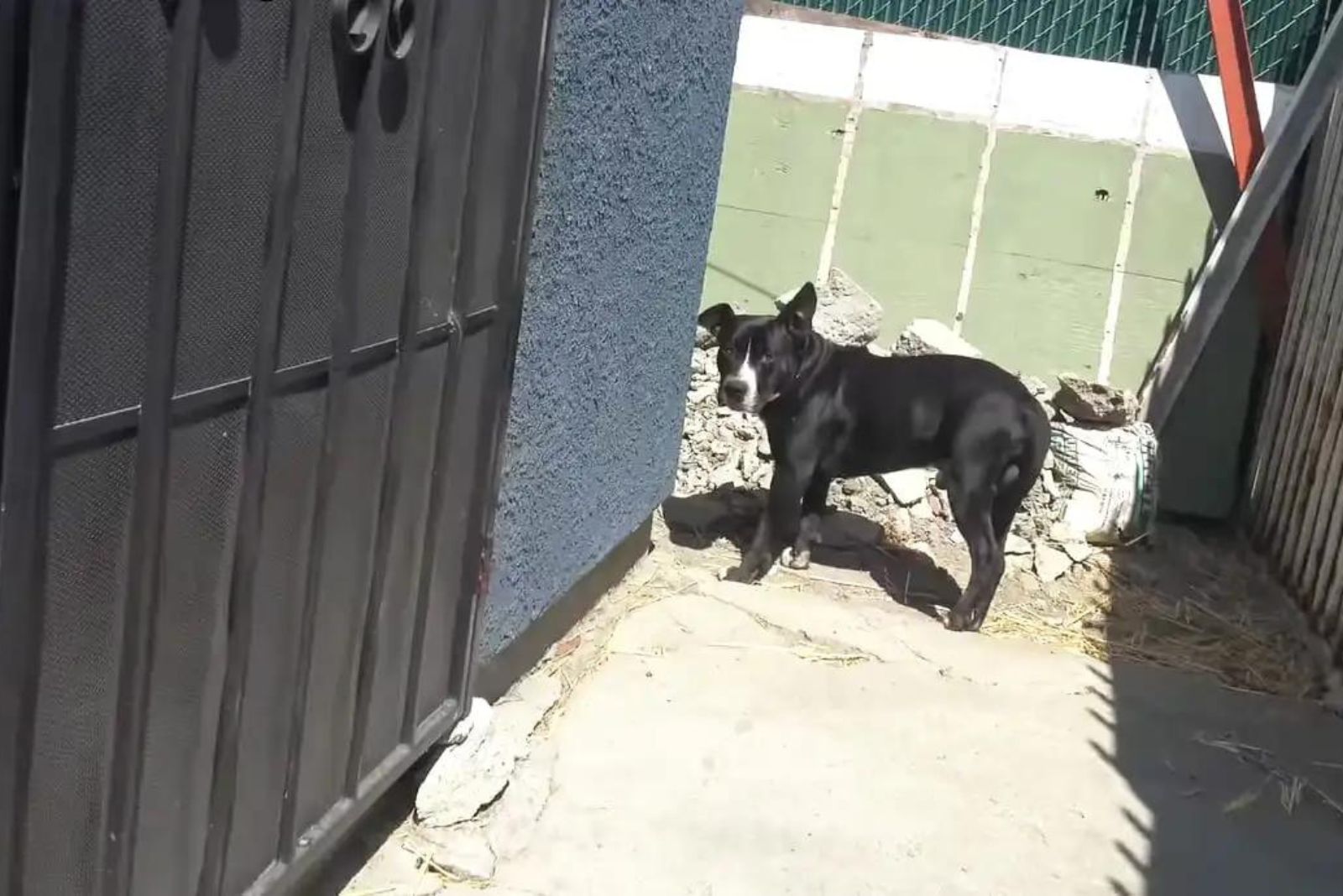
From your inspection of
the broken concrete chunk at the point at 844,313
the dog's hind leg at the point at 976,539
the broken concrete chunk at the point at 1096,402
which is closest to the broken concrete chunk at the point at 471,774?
the dog's hind leg at the point at 976,539

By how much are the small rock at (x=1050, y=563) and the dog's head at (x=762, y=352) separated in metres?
1.49

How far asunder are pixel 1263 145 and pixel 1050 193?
1056 millimetres

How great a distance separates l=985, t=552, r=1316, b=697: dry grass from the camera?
212 inches

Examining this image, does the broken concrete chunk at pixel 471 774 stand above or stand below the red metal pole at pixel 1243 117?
below

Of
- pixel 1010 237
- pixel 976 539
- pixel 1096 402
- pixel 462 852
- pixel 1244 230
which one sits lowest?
pixel 462 852

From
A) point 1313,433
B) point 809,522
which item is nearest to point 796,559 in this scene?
point 809,522

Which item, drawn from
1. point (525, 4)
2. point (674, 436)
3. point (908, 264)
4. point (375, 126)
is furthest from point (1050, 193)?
point (375, 126)

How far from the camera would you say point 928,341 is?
7098 millimetres

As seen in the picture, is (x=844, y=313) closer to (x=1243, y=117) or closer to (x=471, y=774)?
(x=1243, y=117)

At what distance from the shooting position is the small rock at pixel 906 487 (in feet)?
22.6

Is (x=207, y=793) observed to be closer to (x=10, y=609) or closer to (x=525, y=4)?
(x=10, y=609)

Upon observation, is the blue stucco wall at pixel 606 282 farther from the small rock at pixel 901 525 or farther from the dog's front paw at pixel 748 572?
the small rock at pixel 901 525

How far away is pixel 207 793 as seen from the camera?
2.23 meters

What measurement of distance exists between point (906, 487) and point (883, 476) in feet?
0.41
